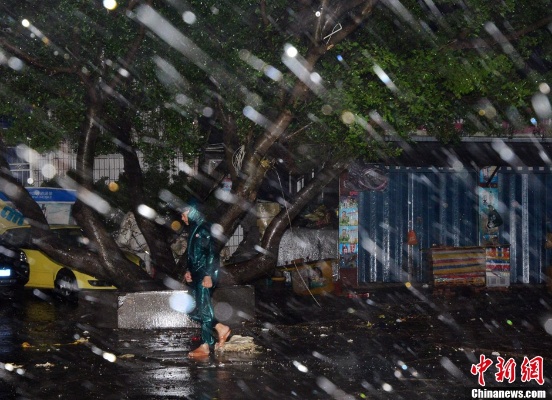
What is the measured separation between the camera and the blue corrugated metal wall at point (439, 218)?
17.9 metres

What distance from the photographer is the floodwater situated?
8.12 m

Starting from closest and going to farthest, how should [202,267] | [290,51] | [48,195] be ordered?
[202,267]
[290,51]
[48,195]

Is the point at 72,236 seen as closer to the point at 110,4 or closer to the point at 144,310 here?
the point at 144,310

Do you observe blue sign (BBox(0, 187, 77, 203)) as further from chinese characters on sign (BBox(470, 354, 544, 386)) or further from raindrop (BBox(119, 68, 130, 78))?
chinese characters on sign (BBox(470, 354, 544, 386))

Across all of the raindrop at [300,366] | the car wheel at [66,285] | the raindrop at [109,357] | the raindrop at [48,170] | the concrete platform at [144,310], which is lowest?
the raindrop at [300,366]

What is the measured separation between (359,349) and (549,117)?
6808mm

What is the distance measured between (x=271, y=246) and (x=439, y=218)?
6.12 meters

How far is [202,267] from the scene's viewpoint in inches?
388

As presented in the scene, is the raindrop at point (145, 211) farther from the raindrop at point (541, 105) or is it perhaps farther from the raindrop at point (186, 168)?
the raindrop at point (541, 105)

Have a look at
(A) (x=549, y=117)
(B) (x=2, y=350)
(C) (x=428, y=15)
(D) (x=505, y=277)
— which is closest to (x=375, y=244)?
(D) (x=505, y=277)

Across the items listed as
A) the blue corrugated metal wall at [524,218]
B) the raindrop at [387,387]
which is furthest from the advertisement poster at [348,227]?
the raindrop at [387,387]

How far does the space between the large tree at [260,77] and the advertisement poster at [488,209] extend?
4.06 meters

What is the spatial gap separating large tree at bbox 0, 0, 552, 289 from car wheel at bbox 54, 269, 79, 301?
2.19 meters

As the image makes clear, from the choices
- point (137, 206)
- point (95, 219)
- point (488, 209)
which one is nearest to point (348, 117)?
point (95, 219)
